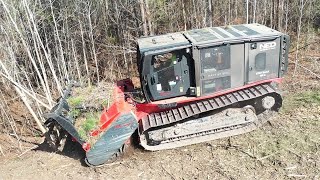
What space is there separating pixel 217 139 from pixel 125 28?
7427mm

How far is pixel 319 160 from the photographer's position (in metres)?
6.55

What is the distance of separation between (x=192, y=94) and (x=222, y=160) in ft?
4.98

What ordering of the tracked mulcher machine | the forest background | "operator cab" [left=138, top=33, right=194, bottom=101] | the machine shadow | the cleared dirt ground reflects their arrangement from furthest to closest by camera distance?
1. the forest background
2. the machine shadow
3. the tracked mulcher machine
4. "operator cab" [left=138, top=33, right=194, bottom=101]
5. the cleared dirt ground

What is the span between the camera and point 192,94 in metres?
7.43

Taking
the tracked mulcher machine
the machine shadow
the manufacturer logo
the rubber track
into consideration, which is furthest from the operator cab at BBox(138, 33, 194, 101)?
the machine shadow

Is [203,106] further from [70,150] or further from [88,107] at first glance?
[70,150]

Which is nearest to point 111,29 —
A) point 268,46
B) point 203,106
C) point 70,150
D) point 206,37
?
point 70,150

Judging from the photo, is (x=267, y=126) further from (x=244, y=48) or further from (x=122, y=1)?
(x=122, y=1)

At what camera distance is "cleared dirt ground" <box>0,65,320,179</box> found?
655 cm

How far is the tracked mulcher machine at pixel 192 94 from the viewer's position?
279 inches

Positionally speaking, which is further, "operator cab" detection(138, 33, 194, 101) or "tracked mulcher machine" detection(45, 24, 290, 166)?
"tracked mulcher machine" detection(45, 24, 290, 166)

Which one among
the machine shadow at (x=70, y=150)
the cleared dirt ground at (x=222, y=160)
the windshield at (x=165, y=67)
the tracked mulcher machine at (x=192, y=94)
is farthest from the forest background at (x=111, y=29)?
the windshield at (x=165, y=67)

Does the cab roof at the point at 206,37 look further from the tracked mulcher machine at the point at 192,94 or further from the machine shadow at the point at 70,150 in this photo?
the machine shadow at the point at 70,150

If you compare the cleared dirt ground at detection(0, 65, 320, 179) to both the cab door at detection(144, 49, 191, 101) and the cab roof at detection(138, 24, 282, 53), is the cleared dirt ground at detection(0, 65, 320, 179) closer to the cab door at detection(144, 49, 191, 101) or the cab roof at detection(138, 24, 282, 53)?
the cab door at detection(144, 49, 191, 101)
